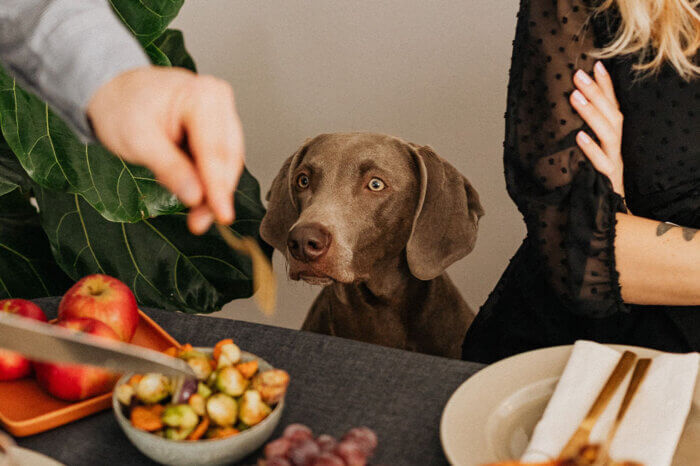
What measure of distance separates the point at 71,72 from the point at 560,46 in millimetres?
802

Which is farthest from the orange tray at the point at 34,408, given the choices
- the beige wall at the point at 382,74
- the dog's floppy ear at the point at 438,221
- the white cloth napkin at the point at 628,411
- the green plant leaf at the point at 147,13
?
the beige wall at the point at 382,74

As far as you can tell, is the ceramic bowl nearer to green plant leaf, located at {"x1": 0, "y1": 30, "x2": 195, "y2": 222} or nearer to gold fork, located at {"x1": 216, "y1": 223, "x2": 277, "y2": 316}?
green plant leaf, located at {"x1": 0, "y1": 30, "x2": 195, "y2": 222}

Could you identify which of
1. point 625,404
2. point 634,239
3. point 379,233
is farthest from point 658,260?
point 379,233

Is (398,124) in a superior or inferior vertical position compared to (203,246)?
superior

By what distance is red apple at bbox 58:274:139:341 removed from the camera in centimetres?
88

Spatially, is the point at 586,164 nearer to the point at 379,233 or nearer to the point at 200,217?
the point at 379,233

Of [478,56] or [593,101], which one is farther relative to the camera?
[478,56]

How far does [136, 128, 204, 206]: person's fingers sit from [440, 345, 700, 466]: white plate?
35 centimetres

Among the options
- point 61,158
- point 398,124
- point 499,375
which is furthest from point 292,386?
point 398,124

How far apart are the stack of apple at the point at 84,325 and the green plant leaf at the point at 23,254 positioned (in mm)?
926

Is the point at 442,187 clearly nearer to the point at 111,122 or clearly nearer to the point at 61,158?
the point at 61,158

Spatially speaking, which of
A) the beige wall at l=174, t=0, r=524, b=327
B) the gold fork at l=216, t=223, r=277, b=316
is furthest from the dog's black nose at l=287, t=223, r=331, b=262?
the beige wall at l=174, t=0, r=524, b=327

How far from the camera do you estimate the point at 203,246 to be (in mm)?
1771

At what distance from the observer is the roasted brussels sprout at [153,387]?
68 centimetres
